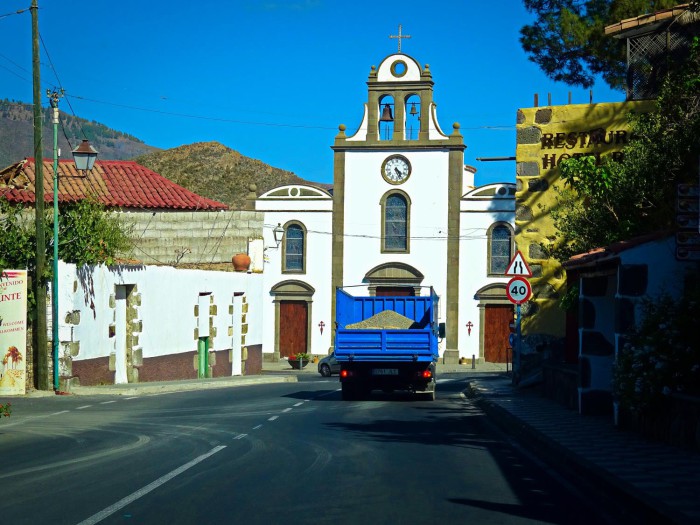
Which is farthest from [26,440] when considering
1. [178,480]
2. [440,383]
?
[440,383]

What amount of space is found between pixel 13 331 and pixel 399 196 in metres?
34.3

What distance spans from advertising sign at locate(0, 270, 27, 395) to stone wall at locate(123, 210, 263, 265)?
85.3 ft

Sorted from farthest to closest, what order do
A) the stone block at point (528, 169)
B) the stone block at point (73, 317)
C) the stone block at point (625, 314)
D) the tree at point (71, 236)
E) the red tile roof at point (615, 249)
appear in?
the stone block at point (528, 169), the tree at point (71, 236), the stone block at point (73, 317), the stone block at point (625, 314), the red tile roof at point (615, 249)

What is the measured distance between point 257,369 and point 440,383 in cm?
1192

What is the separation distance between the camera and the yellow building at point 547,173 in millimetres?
25578

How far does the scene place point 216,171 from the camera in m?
100

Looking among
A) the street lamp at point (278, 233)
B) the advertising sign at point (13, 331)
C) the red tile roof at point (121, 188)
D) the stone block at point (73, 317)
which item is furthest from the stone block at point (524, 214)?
the street lamp at point (278, 233)

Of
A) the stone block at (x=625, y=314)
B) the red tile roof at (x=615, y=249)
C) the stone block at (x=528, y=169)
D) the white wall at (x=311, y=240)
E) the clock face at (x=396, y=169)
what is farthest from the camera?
the white wall at (x=311, y=240)

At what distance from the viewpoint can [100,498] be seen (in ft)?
32.2

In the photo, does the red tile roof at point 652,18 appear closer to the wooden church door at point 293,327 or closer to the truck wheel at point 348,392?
the truck wheel at point 348,392

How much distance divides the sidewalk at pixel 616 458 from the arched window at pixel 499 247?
34634 mm

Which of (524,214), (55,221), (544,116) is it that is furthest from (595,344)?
(55,221)

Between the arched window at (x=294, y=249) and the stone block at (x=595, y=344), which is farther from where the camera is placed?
the arched window at (x=294, y=249)

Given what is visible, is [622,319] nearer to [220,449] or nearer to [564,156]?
[220,449]
